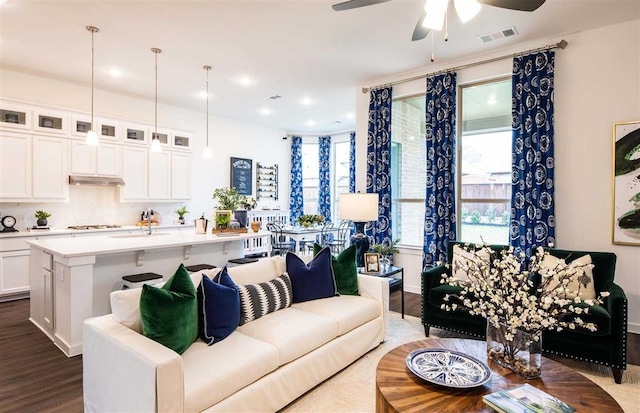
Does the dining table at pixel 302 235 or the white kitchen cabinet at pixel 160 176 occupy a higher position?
the white kitchen cabinet at pixel 160 176

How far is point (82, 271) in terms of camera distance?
3.12m

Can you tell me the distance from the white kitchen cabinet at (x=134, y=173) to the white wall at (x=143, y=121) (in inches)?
13.7

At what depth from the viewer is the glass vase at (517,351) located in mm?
1879

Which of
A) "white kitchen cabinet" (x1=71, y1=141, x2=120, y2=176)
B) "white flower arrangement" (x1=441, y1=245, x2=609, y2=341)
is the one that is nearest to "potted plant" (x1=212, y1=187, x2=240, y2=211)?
"white kitchen cabinet" (x1=71, y1=141, x2=120, y2=176)

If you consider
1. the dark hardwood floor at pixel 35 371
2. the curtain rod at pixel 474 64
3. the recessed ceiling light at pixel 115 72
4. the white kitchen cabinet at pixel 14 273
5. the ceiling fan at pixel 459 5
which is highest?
the recessed ceiling light at pixel 115 72

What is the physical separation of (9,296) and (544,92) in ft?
24.2

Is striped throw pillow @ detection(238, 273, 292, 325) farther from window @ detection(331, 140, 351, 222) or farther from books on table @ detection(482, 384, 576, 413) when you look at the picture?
window @ detection(331, 140, 351, 222)

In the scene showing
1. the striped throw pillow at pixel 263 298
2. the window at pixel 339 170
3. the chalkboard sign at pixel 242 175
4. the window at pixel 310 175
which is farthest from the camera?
the window at pixel 310 175

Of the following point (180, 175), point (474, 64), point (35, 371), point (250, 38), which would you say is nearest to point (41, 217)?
point (180, 175)

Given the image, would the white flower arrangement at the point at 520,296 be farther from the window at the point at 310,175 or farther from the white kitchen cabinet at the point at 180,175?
the window at the point at 310,175

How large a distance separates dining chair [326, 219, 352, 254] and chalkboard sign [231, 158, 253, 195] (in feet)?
7.61

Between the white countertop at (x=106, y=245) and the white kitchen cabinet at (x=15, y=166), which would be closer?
the white countertop at (x=106, y=245)

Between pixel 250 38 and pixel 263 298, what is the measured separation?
2.97m

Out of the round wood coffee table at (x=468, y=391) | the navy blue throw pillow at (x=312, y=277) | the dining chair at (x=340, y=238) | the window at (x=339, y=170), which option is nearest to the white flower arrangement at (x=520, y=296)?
the round wood coffee table at (x=468, y=391)
